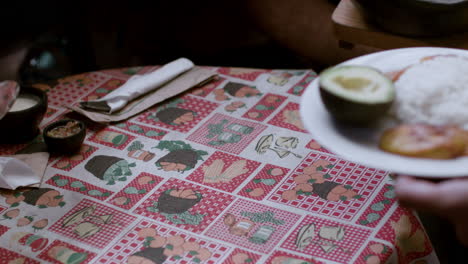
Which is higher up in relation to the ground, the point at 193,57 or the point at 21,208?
the point at 21,208

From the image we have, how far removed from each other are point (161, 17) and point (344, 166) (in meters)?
2.02

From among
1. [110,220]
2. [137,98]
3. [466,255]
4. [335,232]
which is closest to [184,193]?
[110,220]

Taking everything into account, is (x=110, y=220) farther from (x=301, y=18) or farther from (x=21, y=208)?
(x=301, y=18)

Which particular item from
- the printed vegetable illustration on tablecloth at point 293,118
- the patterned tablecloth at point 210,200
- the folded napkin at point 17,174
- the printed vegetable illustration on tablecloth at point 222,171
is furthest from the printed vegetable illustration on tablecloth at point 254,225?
the folded napkin at point 17,174

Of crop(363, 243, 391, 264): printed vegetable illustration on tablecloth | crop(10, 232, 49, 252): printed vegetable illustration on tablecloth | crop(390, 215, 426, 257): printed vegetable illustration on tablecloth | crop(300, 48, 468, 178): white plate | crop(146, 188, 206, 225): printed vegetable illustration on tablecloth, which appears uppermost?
crop(300, 48, 468, 178): white plate

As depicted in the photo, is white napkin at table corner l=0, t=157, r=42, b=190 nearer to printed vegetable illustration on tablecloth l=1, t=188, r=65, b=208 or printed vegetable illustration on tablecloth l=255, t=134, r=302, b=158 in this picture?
printed vegetable illustration on tablecloth l=1, t=188, r=65, b=208

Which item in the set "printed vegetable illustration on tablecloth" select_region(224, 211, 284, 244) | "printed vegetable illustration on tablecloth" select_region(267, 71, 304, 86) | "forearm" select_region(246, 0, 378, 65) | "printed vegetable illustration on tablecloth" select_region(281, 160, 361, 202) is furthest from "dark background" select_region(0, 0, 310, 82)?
"printed vegetable illustration on tablecloth" select_region(224, 211, 284, 244)

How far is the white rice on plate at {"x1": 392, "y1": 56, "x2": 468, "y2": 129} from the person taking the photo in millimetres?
885

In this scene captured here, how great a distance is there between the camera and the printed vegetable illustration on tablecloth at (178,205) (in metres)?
1.06

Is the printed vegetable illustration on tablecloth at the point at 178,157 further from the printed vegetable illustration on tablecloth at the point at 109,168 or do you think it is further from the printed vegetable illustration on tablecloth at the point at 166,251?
the printed vegetable illustration on tablecloth at the point at 166,251

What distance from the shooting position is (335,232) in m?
1.00

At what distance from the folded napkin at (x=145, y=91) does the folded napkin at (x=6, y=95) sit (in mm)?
203

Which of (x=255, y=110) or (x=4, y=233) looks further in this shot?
(x=255, y=110)

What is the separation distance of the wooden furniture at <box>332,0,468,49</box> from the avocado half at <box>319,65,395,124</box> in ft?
0.74
